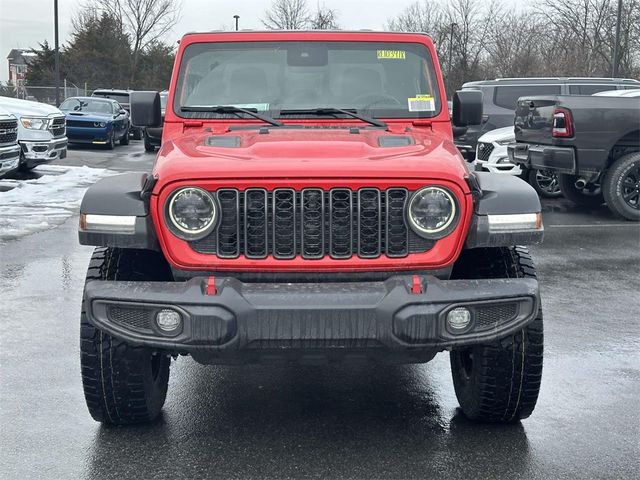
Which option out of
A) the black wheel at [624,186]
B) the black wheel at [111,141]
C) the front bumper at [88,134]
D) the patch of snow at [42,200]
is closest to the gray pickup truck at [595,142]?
the black wheel at [624,186]

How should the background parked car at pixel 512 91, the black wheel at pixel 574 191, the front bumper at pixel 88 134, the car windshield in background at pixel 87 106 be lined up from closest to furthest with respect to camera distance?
the black wheel at pixel 574 191 < the background parked car at pixel 512 91 < the front bumper at pixel 88 134 < the car windshield in background at pixel 87 106

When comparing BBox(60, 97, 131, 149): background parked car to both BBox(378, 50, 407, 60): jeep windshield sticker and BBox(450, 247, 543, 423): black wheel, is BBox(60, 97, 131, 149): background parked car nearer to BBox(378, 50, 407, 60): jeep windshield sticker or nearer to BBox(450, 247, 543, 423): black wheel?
BBox(378, 50, 407, 60): jeep windshield sticker

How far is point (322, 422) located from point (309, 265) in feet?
3.25

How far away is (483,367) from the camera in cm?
416

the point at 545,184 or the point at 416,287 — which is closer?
the point at 416,287

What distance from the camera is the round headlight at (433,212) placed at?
3.83 m

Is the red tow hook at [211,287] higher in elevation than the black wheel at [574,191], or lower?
higher

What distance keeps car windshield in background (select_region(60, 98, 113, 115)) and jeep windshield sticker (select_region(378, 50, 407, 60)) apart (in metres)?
22.0

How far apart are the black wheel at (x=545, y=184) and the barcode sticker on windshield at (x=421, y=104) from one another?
8.99 metres

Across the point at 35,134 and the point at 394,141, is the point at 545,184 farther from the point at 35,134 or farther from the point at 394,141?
the point at 394,141

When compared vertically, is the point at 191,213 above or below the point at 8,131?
below

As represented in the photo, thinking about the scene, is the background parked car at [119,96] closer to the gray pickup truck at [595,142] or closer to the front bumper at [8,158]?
the front bumper at [8,158]

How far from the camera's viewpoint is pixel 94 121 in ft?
83.4

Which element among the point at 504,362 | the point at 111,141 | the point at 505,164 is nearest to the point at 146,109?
the point at 504,362
